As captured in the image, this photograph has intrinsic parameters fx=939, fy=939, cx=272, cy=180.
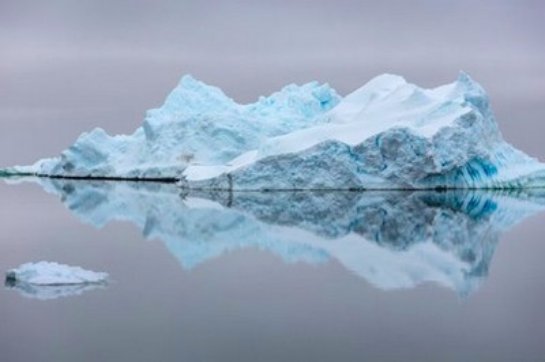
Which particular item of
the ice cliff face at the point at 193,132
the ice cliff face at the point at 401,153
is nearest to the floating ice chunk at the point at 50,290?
the ice cliff face at the point at 401,153

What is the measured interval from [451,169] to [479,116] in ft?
4.35

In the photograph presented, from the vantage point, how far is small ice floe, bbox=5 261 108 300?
24.4ft

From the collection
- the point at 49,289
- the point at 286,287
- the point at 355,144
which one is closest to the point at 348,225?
the point at 286,287

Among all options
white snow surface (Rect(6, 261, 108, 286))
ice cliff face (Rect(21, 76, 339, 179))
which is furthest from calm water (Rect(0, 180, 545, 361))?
ice cliff face (Rect(21, 76, 339, 179))

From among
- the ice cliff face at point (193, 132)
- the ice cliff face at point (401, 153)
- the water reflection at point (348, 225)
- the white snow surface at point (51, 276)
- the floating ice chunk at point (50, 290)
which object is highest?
the ice cliff face at point (193, 132)

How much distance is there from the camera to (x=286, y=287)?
7.83 m

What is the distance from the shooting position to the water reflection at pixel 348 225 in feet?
30.6

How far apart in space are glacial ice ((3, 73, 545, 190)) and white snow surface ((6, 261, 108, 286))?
1276cm

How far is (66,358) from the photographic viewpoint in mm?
5230

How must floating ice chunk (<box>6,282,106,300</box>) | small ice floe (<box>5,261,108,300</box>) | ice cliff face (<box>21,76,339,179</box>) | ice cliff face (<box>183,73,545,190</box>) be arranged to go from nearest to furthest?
floating ice chunk (<box>6,282,106,300</box>) → small ice floe (<box>5,261,108,300</box>) → ice cliff face (<box>183,73,545,190</box>) → ice cliff face (<box>21,76,339,179</box>)

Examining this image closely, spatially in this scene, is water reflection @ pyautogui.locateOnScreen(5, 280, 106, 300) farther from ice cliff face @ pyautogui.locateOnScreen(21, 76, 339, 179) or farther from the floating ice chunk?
ice cliff face @ pyautogui.locateOnScreen(21, 76, 339, 179)

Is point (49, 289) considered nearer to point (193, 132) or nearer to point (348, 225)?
point (348, 225)

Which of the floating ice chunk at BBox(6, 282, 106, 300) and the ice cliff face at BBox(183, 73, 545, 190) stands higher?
the ice cliff face at BBox(183, 73, 545, 190)

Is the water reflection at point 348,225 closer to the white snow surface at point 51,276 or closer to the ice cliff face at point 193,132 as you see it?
the white snow surface at point 51,276
